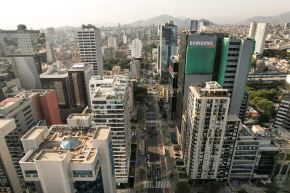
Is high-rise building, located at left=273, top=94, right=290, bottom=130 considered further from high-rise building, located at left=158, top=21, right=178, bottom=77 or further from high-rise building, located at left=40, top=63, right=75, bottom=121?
high-rise building, located at left=40, top=63, right=75, bottom=121

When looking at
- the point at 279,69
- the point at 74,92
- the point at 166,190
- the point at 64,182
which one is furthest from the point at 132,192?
the point at 279,69

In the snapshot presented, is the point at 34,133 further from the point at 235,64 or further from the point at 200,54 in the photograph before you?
the point at 235,64

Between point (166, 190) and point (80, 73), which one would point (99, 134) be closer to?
point (166, 190)

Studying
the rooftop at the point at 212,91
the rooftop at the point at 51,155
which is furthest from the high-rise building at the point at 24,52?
the rooftop at the point at 51,155

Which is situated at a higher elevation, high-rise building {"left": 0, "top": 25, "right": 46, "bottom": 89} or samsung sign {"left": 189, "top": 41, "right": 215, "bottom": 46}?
samsung sign {"left": 189, "top": 41, "right": 215, "bottom": 46}

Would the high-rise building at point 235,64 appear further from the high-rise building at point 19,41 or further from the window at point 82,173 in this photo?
the high-rise building at point 19,41

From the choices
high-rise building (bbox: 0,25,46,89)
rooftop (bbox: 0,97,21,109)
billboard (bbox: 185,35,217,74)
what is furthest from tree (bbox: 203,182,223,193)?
high-rise building (bbox: 0,25,46,89)

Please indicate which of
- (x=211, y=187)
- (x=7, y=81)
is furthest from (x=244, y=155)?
(x=7, y=81)
